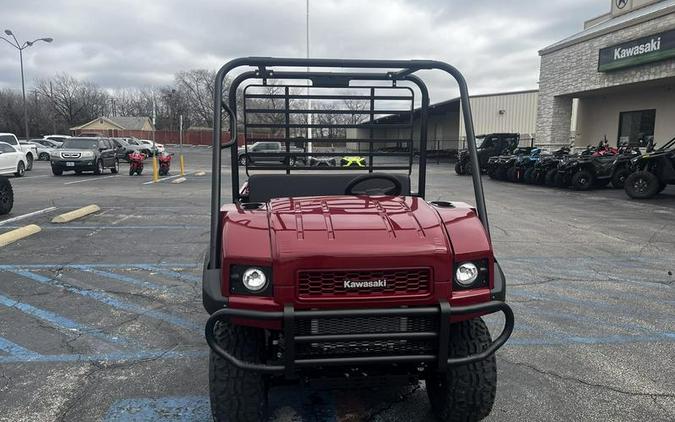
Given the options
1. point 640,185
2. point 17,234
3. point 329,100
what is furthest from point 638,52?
point 17,234

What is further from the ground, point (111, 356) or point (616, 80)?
point (616, 80)

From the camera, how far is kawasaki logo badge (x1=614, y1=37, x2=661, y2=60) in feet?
55.2

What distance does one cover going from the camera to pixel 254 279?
7.98 ft

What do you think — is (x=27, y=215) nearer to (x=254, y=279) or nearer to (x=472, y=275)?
(x=254, y=279)

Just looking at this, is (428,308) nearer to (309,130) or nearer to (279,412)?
(279,412)

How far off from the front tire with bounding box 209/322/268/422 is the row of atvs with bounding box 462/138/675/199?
46.9 feet

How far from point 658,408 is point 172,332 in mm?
3529

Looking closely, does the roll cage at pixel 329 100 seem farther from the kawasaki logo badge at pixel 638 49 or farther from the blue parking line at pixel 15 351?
the kawasaki logo badge at pixel 638 49

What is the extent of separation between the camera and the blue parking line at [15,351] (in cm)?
380

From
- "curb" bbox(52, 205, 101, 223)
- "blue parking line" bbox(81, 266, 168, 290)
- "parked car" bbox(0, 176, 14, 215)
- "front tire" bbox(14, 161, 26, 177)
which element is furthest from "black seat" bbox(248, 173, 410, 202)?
"front tire" bbox(14, 161, 26, 177)

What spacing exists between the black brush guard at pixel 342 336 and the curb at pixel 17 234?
6.63 metres

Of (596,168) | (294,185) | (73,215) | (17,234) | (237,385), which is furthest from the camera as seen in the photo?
(596,168)

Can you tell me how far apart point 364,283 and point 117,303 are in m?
3.48

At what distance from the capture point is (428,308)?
7.91 feet
